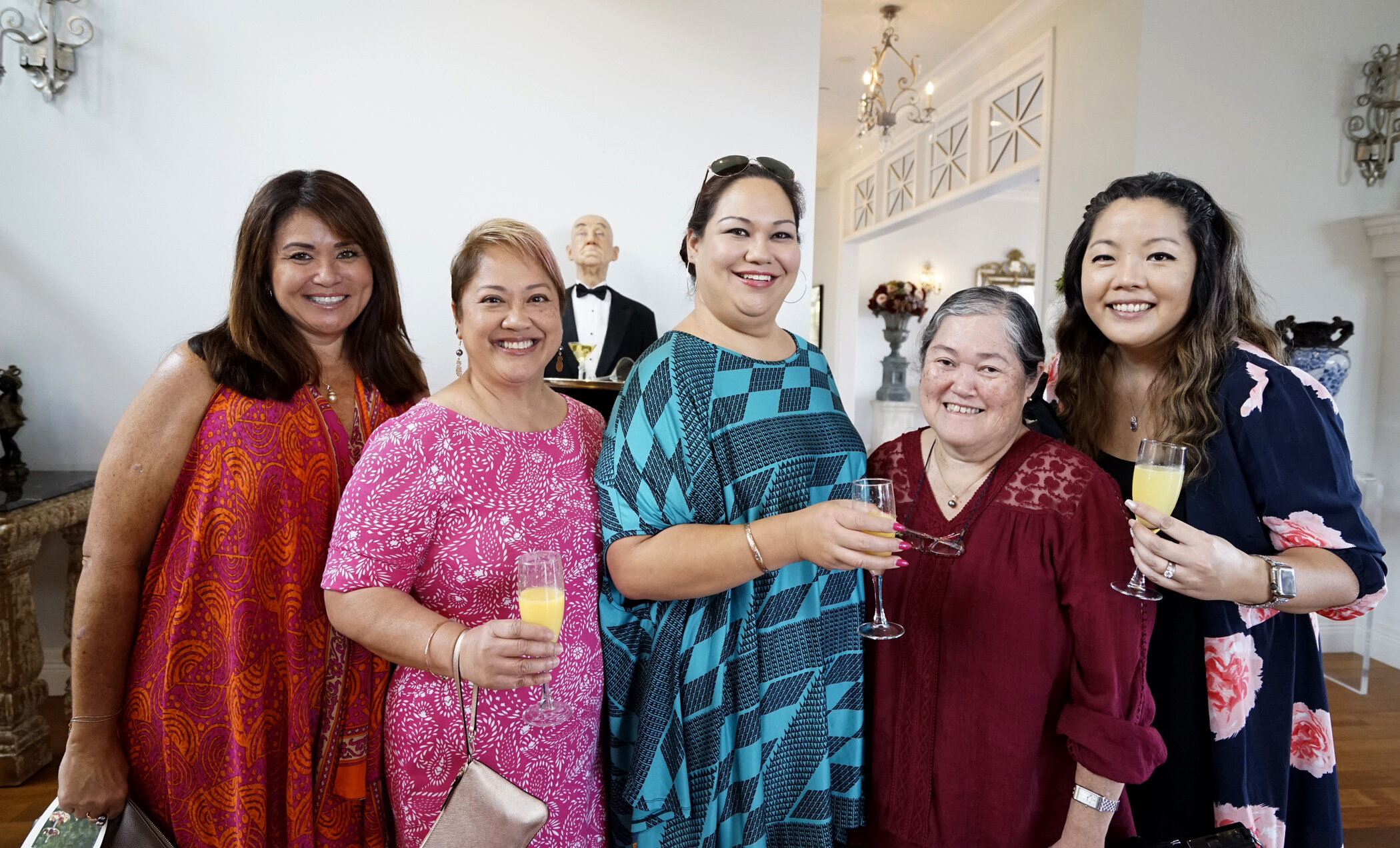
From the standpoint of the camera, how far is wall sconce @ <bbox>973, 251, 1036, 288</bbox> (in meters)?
11.0

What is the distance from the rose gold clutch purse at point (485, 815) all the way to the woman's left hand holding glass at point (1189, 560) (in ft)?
3.60

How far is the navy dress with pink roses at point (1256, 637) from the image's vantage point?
5.03 feet

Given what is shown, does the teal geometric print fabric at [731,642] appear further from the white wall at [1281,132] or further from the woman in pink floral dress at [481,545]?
the white wall at [1281,132]

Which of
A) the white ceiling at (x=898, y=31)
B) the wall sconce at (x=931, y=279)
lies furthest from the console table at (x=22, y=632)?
the wall sconce at (x=931, y=279)

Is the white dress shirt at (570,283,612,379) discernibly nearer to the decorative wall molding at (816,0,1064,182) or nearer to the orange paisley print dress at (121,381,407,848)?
the orange paisley print dress at (121,381,407,848)

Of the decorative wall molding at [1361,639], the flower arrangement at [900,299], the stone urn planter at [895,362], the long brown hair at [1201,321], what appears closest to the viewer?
the long brown hair at [1201,321]

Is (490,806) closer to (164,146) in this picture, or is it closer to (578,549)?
(578,549)

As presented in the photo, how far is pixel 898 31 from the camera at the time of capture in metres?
6.58

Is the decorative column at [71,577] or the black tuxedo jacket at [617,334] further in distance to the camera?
the black tuxedo jacket at [617,334]

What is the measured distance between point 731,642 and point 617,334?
250 centimetres

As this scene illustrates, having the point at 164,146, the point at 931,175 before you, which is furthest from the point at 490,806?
the point at 931,175

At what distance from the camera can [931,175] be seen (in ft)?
26.1

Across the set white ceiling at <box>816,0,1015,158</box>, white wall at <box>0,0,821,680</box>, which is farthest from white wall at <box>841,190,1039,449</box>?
white wall at <box>0,0,821,680</box>

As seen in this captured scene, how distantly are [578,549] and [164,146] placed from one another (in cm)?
337
